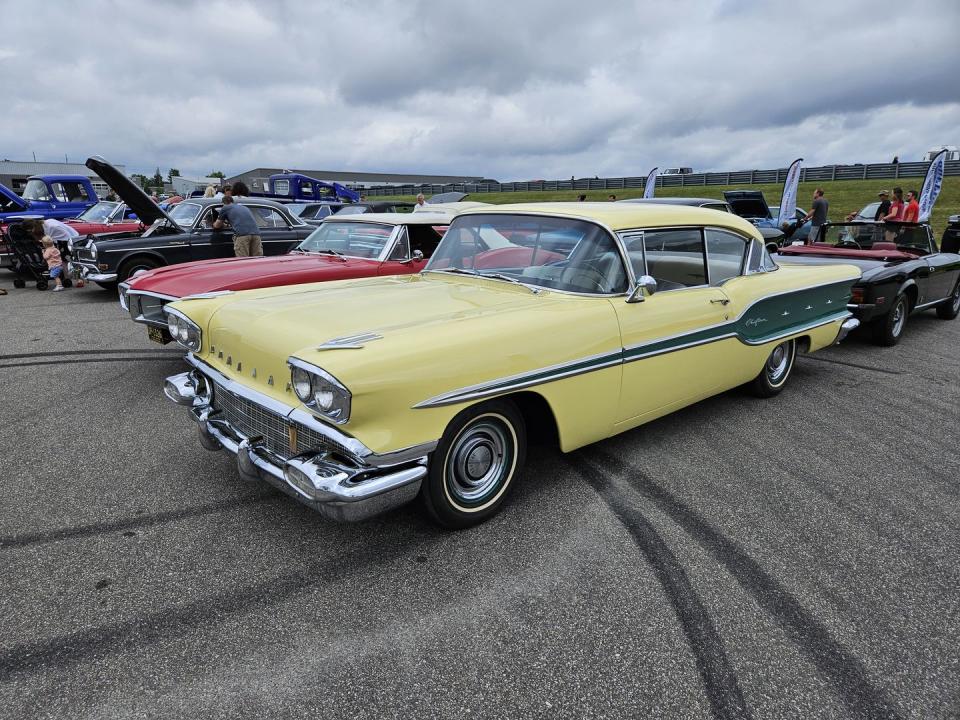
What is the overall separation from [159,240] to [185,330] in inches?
242

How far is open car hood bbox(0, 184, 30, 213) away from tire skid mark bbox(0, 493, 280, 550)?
14.7 m

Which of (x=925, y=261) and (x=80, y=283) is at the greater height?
(x=925, y=261)

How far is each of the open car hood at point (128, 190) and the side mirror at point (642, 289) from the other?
7.64 m

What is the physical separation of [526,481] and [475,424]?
2.45 ft

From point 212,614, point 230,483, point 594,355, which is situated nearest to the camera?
point 212,614

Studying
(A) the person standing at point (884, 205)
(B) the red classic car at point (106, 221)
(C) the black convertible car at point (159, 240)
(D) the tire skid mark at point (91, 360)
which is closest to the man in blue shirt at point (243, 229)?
(C) the black convertible car at point (159, 240)

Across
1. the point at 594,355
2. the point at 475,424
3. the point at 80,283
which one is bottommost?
the point at 80,283

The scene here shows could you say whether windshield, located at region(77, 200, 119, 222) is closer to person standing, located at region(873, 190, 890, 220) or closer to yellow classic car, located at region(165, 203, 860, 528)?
yellow classic car, located at region(165, 203, 860, 528)

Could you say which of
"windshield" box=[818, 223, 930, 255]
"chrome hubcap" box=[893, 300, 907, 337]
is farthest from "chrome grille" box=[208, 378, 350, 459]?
"windshield" box=[818, 223, 930, 255]

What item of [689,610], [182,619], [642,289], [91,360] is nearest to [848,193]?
[642,289]

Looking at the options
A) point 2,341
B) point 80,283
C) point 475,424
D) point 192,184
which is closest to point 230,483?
point 475,424

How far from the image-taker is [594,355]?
3152 millimetres

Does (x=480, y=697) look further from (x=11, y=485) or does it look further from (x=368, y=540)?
(x=11, y=485)

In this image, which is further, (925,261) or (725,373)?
(925,261)
